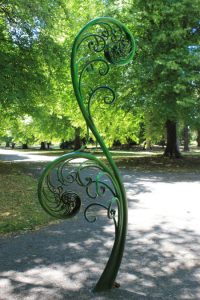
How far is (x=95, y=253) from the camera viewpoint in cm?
491

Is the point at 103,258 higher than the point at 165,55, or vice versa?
the point at 165,55

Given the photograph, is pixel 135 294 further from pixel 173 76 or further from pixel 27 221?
pixel 173 76

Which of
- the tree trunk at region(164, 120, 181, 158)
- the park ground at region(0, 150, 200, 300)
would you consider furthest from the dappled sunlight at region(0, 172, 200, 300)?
the tree trunk at region(164, 120, 181, 158)

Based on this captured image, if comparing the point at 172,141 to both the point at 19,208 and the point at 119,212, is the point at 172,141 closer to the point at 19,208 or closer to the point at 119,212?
the point at 19,208

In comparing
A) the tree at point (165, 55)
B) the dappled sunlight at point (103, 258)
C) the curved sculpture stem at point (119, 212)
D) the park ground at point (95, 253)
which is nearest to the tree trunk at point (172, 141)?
the tree at point (165, 55)

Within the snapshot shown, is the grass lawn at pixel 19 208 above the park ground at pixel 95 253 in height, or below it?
above

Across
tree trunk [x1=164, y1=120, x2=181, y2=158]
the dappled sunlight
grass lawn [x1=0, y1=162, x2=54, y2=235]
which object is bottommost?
the dappled sunlight

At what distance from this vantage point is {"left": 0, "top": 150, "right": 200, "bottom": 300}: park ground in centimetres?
379

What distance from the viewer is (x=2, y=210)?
775 cm

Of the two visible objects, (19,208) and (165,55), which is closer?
(19,208)

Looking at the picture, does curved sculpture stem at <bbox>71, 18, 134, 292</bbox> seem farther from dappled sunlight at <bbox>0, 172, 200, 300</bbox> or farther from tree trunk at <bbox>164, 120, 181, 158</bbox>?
tree trunk at <bbox>164, 120, 181, 158</bbox>

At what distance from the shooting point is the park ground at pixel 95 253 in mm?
3789

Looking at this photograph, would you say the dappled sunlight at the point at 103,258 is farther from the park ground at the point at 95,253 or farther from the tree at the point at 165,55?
the tree at the point at 165,55

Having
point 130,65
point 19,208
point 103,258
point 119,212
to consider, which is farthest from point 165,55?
point 119,212
